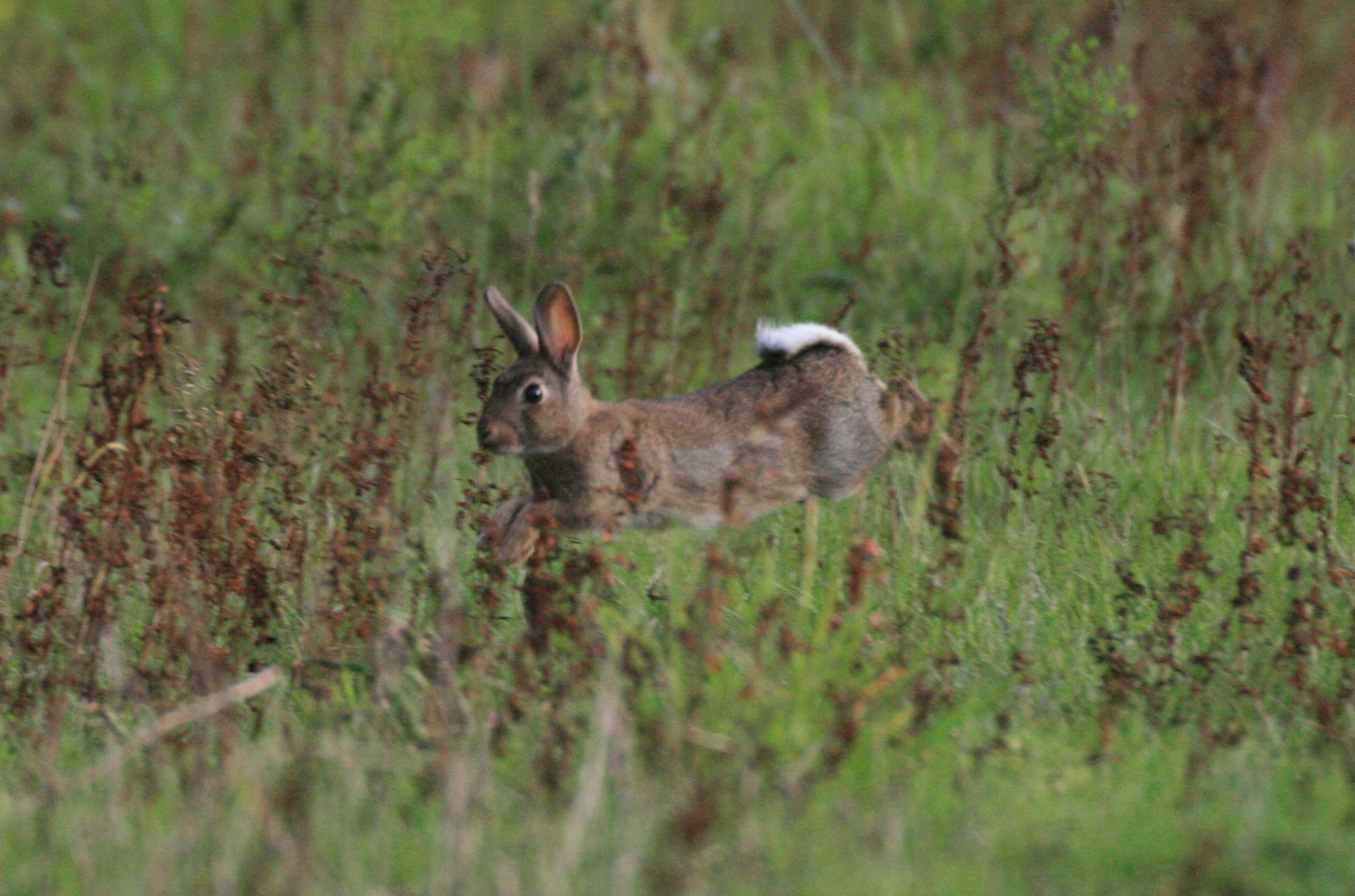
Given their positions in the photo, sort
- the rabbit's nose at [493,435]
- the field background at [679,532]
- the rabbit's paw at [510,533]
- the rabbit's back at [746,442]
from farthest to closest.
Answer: the rabbit's back at [746,442] → the rabbit's nose at [493,435] → the rabbit's paw at [510,533] → the field background at [679,532]

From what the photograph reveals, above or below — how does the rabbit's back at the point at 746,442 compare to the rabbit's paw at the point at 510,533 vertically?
above

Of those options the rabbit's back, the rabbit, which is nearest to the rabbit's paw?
the rabbit

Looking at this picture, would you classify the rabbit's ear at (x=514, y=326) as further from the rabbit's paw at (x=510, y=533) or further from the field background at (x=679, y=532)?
the rabbit's paw at (x=510, y=533)

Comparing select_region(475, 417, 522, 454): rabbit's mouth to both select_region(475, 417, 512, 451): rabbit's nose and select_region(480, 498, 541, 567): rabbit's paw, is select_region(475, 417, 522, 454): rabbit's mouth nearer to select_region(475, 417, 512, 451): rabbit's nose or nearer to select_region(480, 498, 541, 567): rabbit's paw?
select_region(475, 417, 512, 451): rabbit's nose

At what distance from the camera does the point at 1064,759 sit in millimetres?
3672

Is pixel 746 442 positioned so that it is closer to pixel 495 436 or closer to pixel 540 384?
pixel 540 384

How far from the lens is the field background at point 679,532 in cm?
332

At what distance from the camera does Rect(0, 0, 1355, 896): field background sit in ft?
10.9

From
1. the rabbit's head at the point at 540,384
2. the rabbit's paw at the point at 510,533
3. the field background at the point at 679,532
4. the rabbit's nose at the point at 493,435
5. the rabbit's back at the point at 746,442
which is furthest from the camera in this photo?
the rabbit's back at the point at 746,442

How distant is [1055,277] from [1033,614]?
9.20 ft

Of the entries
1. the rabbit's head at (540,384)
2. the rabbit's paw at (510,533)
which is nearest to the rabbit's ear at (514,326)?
the rabbit's head at (540,384)

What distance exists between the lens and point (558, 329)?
5.26m

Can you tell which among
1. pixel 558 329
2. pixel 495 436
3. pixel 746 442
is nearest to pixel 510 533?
pixel 495 436

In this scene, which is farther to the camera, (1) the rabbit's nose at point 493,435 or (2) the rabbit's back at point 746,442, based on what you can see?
(2) the rabbit's back at point 746,442
